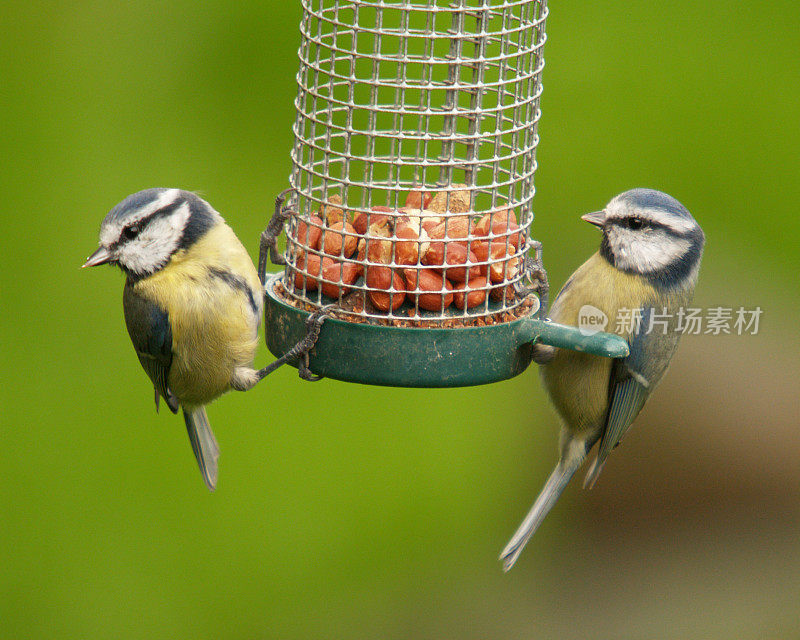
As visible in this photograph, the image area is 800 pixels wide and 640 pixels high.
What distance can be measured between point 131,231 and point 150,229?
0.22 ft

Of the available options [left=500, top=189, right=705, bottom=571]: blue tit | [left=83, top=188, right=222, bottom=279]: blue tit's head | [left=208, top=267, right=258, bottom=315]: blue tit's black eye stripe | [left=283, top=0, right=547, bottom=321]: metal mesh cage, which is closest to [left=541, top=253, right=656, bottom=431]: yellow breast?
[left=500, top=189, right=705, bottom=571]: blue tit

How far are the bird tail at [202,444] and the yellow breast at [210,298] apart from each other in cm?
59

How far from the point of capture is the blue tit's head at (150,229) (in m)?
3.59

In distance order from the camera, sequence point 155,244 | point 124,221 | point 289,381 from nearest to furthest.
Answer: point 124,221
point 155,244
point 289,381

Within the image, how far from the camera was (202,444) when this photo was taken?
446 centimetres

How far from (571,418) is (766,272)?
231cm

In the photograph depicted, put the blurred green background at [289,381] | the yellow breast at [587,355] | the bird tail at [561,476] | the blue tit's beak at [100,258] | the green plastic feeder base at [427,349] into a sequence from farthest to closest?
1. the blurred green background at [289,381]
2. the bird tail at [561,476]
3. the yellow breast at [587,355]
4. the blue tit's beak at [100,258]
5. the green plastic feeder base at [427,349]

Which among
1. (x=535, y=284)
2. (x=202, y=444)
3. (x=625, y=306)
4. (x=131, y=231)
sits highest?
(x=131, y=231)

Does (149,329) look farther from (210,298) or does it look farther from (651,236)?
(651,236)

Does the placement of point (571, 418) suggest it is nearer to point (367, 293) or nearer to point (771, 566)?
point (367, 293)

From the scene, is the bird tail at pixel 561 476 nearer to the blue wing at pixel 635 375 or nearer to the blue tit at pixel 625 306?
the blue tit at pixel 625 306

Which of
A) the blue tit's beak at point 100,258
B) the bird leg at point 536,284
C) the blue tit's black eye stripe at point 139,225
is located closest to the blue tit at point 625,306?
the bird leg at point 536,284

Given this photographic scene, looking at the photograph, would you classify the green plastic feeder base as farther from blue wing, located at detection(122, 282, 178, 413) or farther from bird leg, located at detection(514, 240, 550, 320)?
blue wing, located at detection(122, 282, 178, 413)

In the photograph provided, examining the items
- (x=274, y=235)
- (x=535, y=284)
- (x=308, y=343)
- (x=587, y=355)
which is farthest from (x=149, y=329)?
(x=587, y=355)
